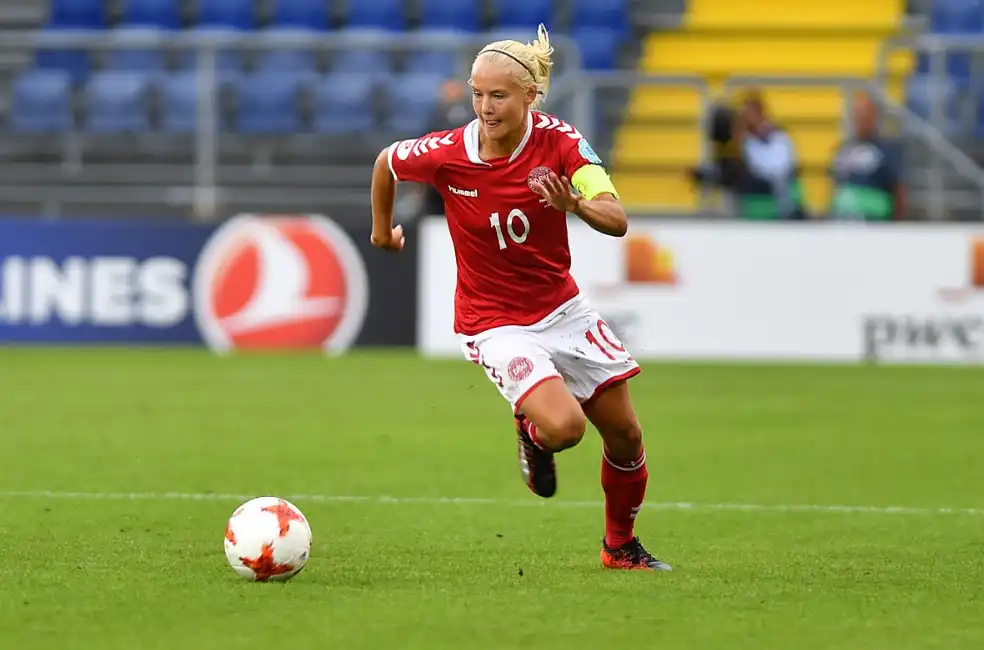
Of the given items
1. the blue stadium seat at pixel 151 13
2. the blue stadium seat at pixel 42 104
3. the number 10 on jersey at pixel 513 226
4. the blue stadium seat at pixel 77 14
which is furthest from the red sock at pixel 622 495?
the blue stadium seat at pixel 77 14

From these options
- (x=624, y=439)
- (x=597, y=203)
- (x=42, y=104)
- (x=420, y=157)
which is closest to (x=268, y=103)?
(x=42, y=104)

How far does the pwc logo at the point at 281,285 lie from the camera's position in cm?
1689

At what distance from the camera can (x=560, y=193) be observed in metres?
5.84

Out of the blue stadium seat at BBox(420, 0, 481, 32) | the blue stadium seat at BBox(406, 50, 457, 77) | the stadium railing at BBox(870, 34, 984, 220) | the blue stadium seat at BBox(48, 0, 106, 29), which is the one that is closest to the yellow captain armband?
the stadium railing at BBox(870, 34, 984, 220)

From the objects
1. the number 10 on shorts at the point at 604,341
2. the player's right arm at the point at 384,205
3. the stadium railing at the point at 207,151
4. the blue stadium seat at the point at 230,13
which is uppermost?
the player's right arm at the point at 384,205

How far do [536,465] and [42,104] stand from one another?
1297cm

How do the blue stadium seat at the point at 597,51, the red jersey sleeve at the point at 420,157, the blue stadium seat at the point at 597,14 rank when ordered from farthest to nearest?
the blue stadium seat at the point at 597,14, the blue stadium seat at the point at 597,51, the red jersey sleeve at the point at 420,157

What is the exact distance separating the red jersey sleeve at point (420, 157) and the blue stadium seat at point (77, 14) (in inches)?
591

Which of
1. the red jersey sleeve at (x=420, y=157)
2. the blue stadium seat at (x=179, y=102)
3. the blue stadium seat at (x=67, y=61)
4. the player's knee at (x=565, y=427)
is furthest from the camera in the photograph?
the blue stadium seat at (x=179, y=102)

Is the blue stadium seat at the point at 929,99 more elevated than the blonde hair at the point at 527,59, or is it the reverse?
the blonde hair at the point at 527,59

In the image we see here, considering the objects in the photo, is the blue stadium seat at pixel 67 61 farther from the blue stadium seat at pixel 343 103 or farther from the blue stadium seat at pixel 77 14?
the blue stadium seat at pixel 77 14

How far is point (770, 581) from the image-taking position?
615cm

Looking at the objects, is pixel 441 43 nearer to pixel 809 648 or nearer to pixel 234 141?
pixel 234 141

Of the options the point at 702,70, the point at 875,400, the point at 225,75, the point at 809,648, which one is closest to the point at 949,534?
the point at 809,648
